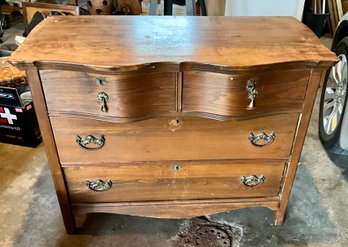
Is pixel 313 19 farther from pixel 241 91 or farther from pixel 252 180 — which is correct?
pixel 241 91

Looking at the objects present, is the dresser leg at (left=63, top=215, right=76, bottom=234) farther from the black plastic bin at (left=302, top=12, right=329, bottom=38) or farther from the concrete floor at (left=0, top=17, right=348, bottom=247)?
the black plastic bin at (left=302, top=12, right=329, bottom=38)

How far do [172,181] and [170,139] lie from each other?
0.73ft

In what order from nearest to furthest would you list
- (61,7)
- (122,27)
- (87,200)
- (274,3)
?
(122,27)
(87,200)
(274,3)
(61,7)

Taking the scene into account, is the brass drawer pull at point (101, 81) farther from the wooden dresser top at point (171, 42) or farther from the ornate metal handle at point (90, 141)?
the ornate metal handle at point (90, 141)

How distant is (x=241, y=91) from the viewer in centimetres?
113

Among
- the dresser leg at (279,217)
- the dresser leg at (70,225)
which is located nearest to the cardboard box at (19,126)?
the dresser leg at (70,225)

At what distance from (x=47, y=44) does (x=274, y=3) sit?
1.94m

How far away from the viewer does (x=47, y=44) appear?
120cm

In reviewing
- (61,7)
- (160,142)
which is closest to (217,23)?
(160,142)

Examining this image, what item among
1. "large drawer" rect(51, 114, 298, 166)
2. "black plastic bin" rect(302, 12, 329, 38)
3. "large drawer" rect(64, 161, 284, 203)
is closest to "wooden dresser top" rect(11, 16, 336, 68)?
"large drawer" rect(51, 114, 298, 166)

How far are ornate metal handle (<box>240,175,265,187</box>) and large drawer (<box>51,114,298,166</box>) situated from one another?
12 centimetres

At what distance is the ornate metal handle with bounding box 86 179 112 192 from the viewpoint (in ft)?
4.67

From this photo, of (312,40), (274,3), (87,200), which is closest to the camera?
(312,40)

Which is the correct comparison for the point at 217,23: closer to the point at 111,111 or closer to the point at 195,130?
the point at 195,130
